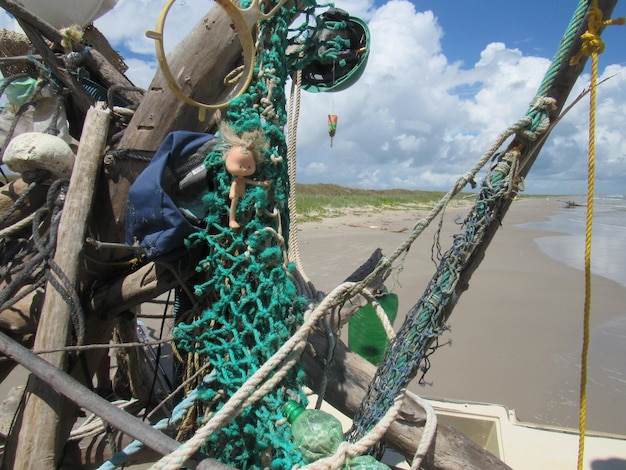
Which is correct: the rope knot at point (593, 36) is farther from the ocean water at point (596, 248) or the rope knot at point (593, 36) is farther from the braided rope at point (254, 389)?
the ocean water at point (596, 248)

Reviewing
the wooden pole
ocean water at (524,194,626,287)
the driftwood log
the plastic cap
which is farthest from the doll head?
ocean water at (524,194,626,287)

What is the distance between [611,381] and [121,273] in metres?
5.94

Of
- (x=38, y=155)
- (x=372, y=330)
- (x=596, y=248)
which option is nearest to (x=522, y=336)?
(x=372, y=330)

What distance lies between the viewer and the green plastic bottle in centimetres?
117

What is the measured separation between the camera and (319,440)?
117 centimetres

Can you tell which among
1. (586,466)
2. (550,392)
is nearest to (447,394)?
(550,392)

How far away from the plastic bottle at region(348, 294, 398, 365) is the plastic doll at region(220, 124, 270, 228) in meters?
1.63

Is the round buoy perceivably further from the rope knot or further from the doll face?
the rope knot

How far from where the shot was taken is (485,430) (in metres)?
3.39

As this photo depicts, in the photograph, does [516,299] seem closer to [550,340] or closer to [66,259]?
[550,340]

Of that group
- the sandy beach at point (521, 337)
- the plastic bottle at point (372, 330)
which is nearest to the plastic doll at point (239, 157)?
the sandy beach at point (521, 337)

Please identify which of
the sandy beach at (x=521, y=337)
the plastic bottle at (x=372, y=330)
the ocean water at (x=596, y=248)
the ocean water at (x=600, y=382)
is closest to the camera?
the plastic bottle at (x=372, y=330)

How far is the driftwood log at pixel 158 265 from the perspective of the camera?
57.9 inches

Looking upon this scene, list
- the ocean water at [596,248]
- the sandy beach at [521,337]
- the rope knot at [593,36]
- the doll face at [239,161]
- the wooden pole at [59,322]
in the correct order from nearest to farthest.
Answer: the rope knot at [593,36]
the doll face at [239,161]
the wooden pole at [59,322]
the sandy beach at [521,337]
the ocean water at [596,248]
